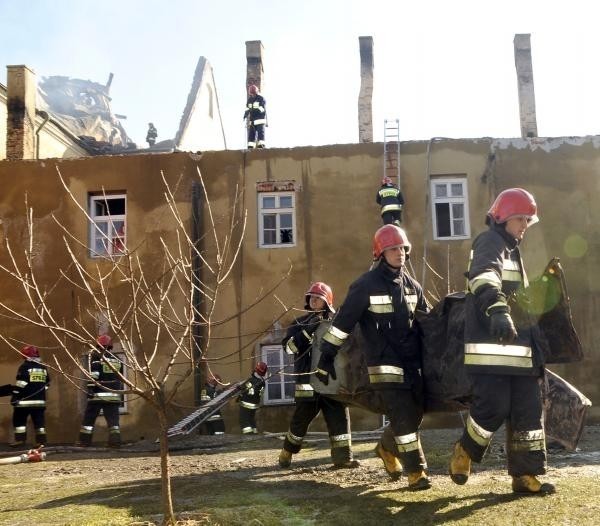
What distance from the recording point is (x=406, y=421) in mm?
4840

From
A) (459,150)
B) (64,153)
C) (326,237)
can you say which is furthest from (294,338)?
(64,153)

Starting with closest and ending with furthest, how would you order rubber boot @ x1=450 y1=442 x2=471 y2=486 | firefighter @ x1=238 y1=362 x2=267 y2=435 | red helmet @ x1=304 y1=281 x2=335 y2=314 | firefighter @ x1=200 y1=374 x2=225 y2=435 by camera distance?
rubber boot @ x1=450 y1=442 x2=471 y2=486, red helmet @ x1=304 y1=281 x2=335 y2=314, firefighter @ x1=238 y1=362 x2=267 y2=435, firefighter @ x1=200 y1=374 x2=225 y2=435

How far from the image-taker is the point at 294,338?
22.4 ft

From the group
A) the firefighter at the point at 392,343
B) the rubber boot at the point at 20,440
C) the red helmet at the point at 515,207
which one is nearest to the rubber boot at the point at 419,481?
the firefighter at the point at 392,343

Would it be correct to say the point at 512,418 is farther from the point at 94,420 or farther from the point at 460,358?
the point at 94,420

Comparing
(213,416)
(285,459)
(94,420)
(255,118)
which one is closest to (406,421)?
(285,459)

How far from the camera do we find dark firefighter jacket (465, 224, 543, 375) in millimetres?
4258

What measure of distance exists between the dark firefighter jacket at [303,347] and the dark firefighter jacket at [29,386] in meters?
6.01

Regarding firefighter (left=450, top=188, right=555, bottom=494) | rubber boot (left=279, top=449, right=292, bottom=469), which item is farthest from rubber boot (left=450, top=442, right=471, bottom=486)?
rubber boot (left=279, top=449, right=292, bottom=469)

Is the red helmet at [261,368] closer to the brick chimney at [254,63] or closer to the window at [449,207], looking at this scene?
the window at [449,207]

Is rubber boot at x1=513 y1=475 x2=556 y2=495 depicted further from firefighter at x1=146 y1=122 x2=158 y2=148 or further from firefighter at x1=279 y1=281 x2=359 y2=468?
firefighter at x1=146 y1=122 x2=158 y2=148

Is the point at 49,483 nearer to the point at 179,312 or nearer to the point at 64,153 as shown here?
the point at 179,312

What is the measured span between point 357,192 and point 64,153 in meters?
11.1

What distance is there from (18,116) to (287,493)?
14.0m
